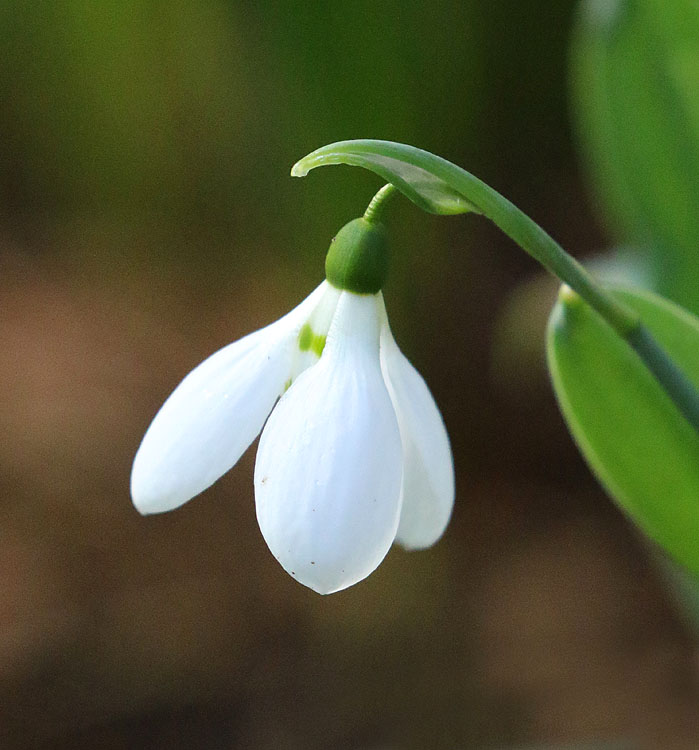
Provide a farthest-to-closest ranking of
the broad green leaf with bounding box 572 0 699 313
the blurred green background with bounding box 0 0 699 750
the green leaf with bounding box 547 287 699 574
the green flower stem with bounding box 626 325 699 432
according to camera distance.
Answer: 1. the blurred green background with bounding box 0 0 699 750
2. the broad green leaf with bounding box 572 0 699 313
3. the green leaf with bounding box 547 287 699 574
4. the green flower stem with bounding box 626 325 699 432

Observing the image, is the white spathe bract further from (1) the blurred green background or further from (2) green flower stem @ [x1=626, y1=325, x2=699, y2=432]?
(1) the blurred green background

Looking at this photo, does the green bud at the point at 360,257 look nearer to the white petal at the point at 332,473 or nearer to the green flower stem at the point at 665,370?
the white petal at the point at 332,473

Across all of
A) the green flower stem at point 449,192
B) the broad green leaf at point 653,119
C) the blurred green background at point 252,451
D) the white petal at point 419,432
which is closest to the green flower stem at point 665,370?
the green flower stem at point 449,192

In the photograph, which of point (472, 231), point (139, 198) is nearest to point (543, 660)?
point (472, 231)

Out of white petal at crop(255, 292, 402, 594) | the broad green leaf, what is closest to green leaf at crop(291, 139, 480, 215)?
white petal at crop(255, 292, 402, 594)

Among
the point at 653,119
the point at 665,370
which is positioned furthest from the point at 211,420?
the point at 653,119

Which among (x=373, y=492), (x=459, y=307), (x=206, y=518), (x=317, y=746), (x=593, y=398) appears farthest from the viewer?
(x=459, y=307)

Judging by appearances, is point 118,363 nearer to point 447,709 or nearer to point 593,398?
point 447,709
